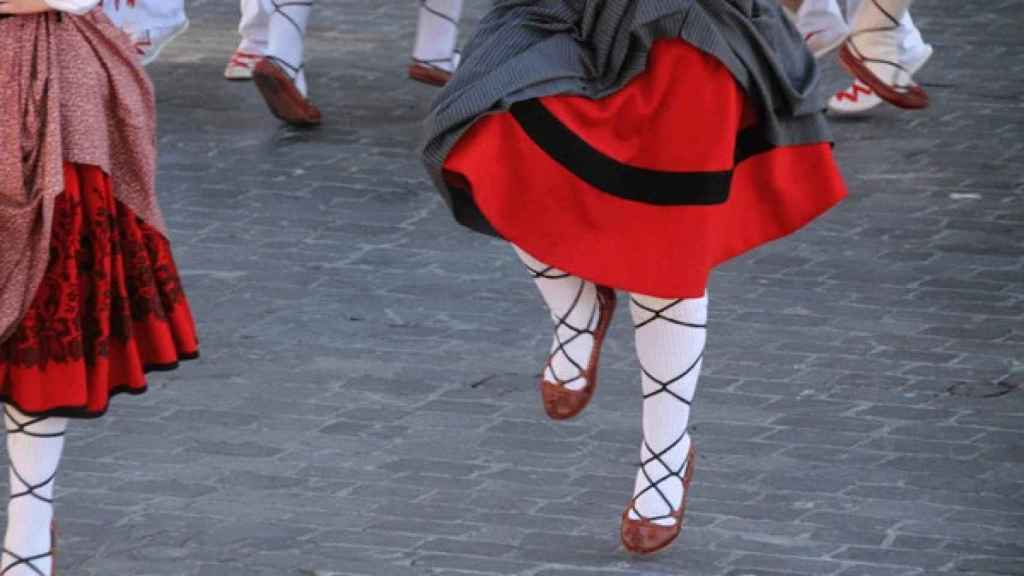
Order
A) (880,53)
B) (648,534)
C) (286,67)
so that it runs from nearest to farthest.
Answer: (648,534), (286,67), (880,53)

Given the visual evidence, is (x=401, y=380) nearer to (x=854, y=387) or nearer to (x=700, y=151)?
(x=854, y=387)

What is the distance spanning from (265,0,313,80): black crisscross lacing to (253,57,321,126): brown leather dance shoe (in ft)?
0.07

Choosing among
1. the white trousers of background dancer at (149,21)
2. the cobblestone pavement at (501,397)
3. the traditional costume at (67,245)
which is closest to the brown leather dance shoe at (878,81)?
the cobblestone pavement at (501,397)

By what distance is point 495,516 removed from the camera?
493 centimetres

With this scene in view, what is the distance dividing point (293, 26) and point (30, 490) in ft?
14.6

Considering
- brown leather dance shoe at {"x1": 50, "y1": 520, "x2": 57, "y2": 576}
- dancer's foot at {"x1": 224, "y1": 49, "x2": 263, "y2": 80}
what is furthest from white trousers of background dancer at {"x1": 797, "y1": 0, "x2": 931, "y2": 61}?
brown leather dance shoe at {"x1": 50, "y1": 520, "x2": 57, "y2": 576}

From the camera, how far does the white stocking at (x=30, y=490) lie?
4.25 m

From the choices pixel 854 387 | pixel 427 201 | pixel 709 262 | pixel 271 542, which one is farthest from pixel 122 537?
pixel 427 201

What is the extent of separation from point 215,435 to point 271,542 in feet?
2.49

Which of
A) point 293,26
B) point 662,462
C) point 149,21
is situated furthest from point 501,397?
point 293,26

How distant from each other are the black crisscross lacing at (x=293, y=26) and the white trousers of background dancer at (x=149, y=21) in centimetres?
41

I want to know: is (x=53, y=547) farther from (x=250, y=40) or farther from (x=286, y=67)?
(x=250, y=40)

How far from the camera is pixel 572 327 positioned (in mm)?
4730

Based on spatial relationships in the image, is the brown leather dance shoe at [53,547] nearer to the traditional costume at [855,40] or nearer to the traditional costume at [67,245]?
the traditional costume at [67,245]
